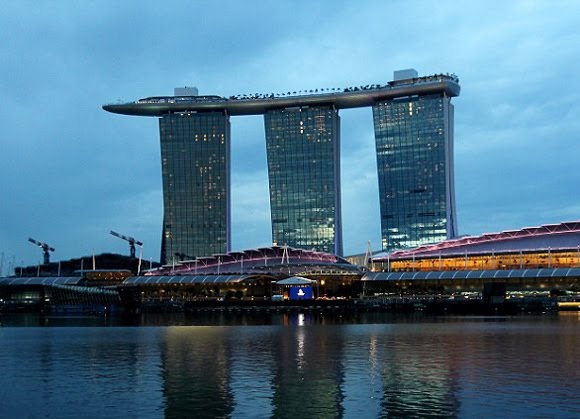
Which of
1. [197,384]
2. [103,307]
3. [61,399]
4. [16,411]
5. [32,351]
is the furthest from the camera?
[103,307]

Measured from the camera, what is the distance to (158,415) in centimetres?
3953

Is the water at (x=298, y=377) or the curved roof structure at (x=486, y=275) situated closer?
the water at (x=298, y=377)

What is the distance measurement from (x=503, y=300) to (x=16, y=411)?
141 m

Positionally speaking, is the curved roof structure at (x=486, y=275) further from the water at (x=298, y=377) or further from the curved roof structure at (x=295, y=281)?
the water at (x=298, y=377)

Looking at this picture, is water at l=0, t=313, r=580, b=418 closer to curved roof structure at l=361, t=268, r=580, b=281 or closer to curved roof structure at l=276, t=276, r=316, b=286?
curved roof structure at l=361, t=268, r=580, b=281

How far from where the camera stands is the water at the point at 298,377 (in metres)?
40.9

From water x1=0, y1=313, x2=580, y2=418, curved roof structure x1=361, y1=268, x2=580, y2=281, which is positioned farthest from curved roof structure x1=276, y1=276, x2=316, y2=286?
water x1=0, y1=313, x2=580, y2=418

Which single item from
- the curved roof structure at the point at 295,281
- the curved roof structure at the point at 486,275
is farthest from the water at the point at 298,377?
the curved roof structure at the point at 295,281

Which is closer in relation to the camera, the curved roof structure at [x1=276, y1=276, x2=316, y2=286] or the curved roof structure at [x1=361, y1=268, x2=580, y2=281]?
the curved roof structure at [x1=361, y1=268, x2=580, y2=281]

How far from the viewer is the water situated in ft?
134

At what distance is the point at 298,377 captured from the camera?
52.4 meters

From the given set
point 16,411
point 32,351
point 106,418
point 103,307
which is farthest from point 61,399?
point 103,307

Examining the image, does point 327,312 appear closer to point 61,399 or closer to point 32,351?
point 32,351

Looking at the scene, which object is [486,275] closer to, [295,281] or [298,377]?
[295,281]
